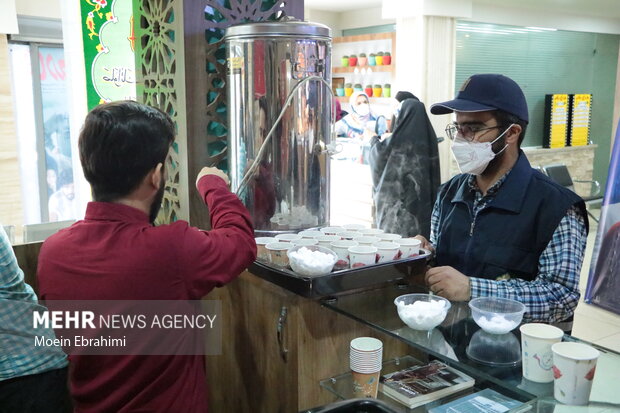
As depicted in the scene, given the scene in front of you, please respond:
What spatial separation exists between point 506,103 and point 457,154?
8.0 inches

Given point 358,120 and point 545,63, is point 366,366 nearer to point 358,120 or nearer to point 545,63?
point 358,120

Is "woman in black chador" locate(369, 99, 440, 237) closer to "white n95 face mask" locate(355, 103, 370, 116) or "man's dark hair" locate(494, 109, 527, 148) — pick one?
"man's dark hair" locate(494, 109, 527, 148)

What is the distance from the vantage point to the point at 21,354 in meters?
1.52

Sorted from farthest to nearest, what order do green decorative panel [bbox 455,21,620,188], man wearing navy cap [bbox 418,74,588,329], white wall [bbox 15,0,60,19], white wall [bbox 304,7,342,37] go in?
white wall [bbox 304,7,342,37]
green decorative panel [bbox 455,21,620,188]
white wall [bbox 15,0,60,19]
man wearing navy cap [bbox 418,74,588,329]

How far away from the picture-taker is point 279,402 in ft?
4.93

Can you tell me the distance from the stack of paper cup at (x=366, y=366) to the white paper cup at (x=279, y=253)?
29 centimetres

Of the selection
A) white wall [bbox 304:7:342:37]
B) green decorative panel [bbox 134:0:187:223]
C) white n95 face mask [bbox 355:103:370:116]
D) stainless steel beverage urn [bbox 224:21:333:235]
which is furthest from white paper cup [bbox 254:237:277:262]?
white wall [bbox 304:7:342:37]

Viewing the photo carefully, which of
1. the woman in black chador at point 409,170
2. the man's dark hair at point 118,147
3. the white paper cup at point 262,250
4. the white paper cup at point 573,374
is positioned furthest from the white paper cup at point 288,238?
the woman in black chador at point 409,170

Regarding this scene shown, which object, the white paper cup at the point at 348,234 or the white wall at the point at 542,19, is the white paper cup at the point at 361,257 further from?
the white wall at the point at 542,19

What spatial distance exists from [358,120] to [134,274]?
543 centimetres

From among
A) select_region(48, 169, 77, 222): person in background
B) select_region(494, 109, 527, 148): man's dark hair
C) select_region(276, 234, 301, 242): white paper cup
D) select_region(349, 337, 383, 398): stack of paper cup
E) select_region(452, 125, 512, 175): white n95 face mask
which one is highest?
select_region(494, 109, 527, 148): man's dark hair

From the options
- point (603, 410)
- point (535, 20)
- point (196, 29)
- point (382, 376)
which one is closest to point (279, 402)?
point (382, 376)

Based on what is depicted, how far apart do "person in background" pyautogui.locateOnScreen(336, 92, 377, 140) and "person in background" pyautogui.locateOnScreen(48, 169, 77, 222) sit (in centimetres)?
290

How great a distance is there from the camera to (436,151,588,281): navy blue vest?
1.57m
